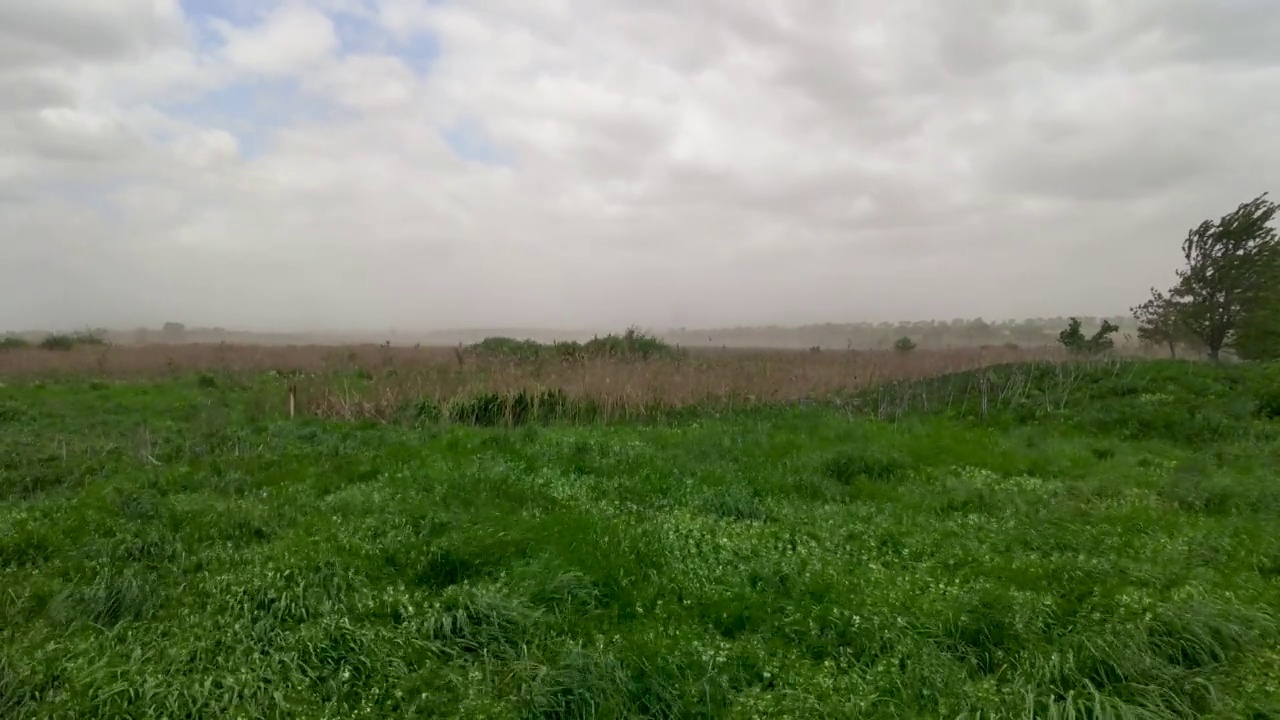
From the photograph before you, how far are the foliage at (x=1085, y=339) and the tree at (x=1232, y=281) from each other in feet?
7.37

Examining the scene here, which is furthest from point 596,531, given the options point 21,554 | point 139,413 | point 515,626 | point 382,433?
point 139,413

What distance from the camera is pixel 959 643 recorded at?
4.89m

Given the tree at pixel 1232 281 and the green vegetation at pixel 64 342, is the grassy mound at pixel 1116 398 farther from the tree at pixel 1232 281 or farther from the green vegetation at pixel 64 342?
the green vegetation at pixel 64 342

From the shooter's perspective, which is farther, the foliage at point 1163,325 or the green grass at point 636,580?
the foliage at point 1163,325

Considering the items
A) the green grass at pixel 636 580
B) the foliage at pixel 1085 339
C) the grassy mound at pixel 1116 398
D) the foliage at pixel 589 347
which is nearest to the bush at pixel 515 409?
the green grass at pixel 636 580

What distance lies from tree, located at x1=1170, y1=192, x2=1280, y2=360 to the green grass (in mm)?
13808

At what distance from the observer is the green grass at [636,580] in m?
4.38

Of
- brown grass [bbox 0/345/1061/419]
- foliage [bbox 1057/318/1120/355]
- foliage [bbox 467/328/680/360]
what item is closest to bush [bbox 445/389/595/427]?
brown grass [bbox 0/345/1061/419]

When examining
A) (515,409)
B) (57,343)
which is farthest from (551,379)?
(57,343)

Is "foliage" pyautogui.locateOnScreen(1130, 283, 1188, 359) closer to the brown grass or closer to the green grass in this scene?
the brown grass

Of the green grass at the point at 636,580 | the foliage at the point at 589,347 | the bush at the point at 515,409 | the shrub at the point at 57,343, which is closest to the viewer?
the green grass at the point at 636,580

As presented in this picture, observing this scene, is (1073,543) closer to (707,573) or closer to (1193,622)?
(1193,622)

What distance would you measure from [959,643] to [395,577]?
4301 mm

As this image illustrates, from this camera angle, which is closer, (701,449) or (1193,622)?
(1193,622)
